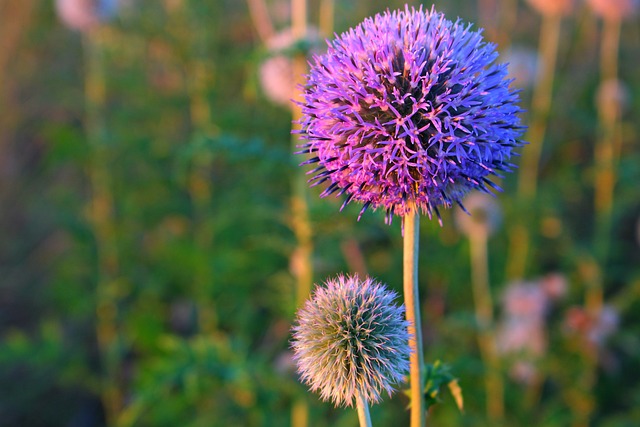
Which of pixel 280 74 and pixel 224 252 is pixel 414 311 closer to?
pixel 280 74

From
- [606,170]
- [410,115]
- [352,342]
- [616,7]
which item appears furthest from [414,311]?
[616,7]

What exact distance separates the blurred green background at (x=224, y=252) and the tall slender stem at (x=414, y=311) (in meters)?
1.42

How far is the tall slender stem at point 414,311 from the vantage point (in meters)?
1.50

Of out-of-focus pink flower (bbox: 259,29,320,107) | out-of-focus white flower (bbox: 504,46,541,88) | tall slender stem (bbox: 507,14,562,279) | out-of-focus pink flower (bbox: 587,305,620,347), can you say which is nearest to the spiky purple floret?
out-of-focus pink flower (bbox: 259,29,320,107)

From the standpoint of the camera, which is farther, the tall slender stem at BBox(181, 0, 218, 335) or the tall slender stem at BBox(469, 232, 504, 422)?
the tall slender stem at BBox(181, 0, 218, 335)

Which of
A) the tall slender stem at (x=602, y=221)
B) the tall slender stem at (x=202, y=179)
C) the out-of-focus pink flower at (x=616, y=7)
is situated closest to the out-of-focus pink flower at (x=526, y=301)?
the tall slender stem at (x=602, y=221)

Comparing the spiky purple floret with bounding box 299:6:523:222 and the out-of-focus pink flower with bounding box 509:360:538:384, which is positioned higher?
the spiky purple floret with bounding box 299:6:523:222

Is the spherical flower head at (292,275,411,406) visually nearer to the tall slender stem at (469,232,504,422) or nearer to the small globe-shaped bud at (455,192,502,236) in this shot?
the tall slender stem at (469,232,504,422)

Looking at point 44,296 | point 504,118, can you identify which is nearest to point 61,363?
Answer: point 44,296

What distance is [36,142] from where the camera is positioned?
6.79 m

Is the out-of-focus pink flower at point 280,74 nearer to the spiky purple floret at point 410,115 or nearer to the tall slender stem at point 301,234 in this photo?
the tall slender stem at point 301,234

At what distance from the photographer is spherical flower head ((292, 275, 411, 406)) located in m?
1.44

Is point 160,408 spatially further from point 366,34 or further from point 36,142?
point 36,142

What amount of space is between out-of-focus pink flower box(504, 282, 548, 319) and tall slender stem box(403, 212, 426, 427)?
8.30ft
